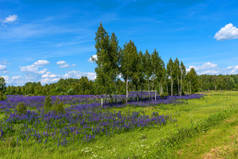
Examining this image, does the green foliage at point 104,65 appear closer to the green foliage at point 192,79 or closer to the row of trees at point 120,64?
the row of trees at point 120,64

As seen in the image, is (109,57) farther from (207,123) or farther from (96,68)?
(207,123)

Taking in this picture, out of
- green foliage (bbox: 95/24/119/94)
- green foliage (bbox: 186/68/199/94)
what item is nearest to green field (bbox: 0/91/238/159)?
green foliage (bbox: 95/24/119/94)

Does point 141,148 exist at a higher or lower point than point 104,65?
lower

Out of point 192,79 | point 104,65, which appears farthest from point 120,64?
point 192,79

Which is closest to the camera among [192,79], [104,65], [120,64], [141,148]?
[141,148]

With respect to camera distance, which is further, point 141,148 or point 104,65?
point 104,65

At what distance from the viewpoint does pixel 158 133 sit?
11.3 m

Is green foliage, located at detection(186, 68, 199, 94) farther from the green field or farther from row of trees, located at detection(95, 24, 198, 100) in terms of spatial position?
the green field

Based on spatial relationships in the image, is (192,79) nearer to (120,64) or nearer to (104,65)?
(120,64)

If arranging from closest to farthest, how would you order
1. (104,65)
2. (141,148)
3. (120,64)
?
1. (141,148)
2. (104,65)
3. (120,64)

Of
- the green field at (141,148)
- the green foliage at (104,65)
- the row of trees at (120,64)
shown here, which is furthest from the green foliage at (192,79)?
the green field at (141,148)

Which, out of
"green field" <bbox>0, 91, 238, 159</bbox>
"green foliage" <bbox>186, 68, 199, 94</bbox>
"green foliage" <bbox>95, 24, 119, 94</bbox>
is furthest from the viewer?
"green foliage" <bbox>186, 68, 199, 94</bbox>

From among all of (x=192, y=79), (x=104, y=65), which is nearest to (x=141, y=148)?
(x=104, y=65)

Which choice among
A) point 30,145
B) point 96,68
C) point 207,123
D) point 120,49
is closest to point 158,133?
point 207,123
